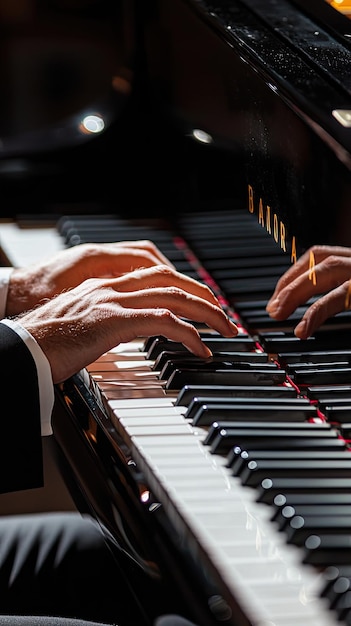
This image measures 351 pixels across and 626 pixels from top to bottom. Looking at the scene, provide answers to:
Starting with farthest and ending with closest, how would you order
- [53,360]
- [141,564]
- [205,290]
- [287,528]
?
[205,290]
[53,360]
[141,564]
[287,528]

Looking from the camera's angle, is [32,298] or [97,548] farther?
[32,298]

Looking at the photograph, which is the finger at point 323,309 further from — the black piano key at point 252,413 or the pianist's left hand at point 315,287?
the black piano key at point 252,413

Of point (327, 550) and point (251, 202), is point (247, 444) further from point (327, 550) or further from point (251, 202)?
point (251, 202)

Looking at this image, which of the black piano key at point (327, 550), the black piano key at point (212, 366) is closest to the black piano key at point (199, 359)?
the black piano key at point (212, 366)

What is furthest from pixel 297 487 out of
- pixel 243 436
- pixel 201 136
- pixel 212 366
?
pixel 201 136

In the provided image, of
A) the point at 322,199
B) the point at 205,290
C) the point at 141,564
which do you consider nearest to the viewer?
the point at 141,564

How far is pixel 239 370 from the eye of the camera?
1376 mm

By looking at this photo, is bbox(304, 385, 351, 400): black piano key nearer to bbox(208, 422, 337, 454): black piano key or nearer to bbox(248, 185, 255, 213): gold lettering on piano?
bbox(208, 422, 337, 454): black piano key

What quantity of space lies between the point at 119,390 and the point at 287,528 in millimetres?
439

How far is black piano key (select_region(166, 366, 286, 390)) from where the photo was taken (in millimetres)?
1354

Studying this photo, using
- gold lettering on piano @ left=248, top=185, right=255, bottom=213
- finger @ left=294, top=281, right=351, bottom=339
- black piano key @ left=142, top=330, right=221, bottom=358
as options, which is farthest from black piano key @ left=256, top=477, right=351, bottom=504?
gold lettering on piano @ left=248, top=185, right=255, bottom=213

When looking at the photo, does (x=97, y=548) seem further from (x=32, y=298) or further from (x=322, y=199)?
(x=322, y=199)

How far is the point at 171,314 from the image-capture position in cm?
139

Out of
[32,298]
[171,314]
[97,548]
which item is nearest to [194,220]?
[32,298]
